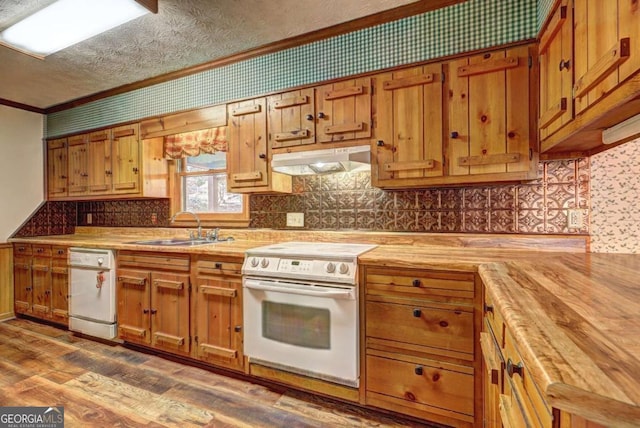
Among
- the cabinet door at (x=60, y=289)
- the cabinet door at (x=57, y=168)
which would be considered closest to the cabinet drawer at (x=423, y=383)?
the cabinet door at (x=60, y=289)

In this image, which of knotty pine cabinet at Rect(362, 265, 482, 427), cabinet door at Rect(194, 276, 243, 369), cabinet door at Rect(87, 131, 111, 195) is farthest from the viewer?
cabinet door at Rect(87, 131, 111, 195)

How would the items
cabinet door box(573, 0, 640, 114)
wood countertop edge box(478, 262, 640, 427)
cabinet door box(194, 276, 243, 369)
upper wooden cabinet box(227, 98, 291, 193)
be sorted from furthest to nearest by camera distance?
upper wooden cabinet box(227, 98, 291, 193), cabinet door box(194, 276, 243, 369), cabinet door box(573, 0, 640, 114), wood countertop edge box(478, 262, 640, 427)

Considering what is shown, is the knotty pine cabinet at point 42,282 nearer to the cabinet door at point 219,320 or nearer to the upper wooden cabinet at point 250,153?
the cabinet door at point 219,320

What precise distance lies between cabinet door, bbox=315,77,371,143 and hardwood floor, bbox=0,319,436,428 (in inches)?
66.8

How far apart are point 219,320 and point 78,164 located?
2.63m

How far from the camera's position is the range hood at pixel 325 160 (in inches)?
82.0

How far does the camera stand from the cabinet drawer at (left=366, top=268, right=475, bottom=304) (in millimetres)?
1613

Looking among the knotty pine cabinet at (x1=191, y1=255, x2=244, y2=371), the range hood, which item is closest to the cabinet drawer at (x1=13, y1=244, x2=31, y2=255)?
the knotty pine cabinet at (x1=191, y1=255, x2=244, y2=371)

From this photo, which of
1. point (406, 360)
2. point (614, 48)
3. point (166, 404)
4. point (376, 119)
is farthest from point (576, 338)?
point (166, 404)

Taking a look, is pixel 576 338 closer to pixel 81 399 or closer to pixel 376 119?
pixel 376 119

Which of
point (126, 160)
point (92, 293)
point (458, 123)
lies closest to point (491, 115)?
point (458, 123)

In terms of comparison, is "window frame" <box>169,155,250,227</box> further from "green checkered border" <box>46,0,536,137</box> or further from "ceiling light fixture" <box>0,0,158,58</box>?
"ceiling light fixture" <box>0,0,158,58</box>

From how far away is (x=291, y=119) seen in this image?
238cm

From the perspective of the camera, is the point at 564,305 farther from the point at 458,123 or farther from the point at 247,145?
the point at 247,145
